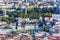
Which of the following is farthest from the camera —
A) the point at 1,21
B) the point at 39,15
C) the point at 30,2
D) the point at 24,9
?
the point at 30,2

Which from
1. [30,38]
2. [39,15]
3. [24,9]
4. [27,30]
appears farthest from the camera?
[24,9]

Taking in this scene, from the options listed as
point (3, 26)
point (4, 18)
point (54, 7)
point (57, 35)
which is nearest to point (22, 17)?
point (4, 18)

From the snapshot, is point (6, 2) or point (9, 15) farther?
point (6, 2)

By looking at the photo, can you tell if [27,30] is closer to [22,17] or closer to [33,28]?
[33,28]

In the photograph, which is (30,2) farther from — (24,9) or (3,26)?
(3,26)

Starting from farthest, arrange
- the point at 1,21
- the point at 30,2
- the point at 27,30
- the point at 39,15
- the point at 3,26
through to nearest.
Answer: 1. the point at 30,2
2. the point at 39,15
3. the point at 1,21
4. the point at 3,26
5. the point at 27,30

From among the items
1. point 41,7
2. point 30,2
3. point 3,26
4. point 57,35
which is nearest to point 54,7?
point 41,7
